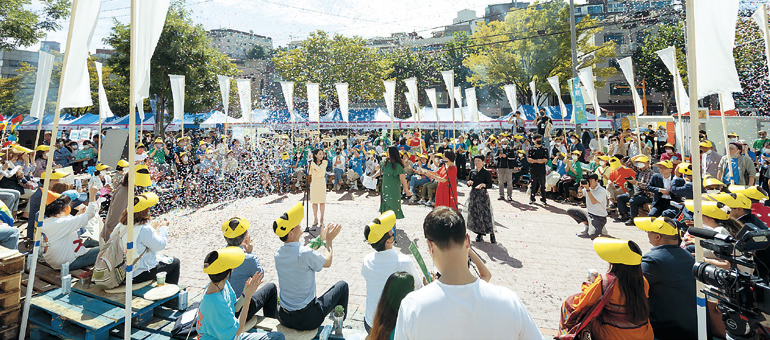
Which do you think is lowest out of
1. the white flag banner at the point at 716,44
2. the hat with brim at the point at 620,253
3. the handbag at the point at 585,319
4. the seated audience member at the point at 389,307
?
the handbag at the point at 585,319

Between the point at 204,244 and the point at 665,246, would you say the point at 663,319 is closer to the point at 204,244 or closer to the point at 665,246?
the point at 665,246

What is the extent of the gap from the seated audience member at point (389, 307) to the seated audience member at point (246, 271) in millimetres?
1546

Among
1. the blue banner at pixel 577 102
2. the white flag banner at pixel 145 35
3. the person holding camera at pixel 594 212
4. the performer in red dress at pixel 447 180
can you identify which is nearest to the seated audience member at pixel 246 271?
the white flag banner at pixel 145 35

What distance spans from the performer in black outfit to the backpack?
5.26 meters

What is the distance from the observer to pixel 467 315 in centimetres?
154

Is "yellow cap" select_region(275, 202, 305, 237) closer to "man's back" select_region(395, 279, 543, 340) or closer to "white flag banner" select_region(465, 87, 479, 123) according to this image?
"man's back" select_region(395, 279, 543, 340)

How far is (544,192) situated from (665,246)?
306 inches

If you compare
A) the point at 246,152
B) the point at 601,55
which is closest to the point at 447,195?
the point at 246,152

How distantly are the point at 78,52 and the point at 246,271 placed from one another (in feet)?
8.42

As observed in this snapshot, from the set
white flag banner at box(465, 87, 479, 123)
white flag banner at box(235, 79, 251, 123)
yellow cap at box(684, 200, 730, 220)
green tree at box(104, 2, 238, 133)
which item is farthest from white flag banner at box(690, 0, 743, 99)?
green tree at box(104, 2, 238, 133)

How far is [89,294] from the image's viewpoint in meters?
3.89

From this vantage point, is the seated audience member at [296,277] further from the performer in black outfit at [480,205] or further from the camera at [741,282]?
the performer in black outfit at [480,205]

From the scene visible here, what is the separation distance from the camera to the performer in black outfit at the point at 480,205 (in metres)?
6.98

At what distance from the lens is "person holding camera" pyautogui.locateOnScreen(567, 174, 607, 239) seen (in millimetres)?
7547
